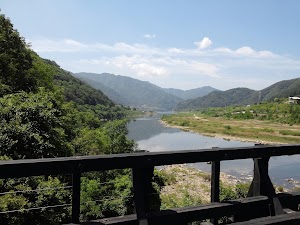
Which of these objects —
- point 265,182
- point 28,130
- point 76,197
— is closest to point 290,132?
point 28,130

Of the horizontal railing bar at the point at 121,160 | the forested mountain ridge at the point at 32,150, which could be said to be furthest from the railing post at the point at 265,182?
the forested mountain ridge at the point at 32,150

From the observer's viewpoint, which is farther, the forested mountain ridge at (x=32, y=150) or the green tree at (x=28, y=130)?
the green tree at (x=28, y=130)

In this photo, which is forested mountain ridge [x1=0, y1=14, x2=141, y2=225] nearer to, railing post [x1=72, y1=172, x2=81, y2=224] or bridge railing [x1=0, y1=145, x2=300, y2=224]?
railing post [x1=72, y1=172, x2=81, y2=224]

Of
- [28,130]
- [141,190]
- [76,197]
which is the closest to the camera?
[76,197]

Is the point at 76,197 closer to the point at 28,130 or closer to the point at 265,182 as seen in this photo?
the point at 265,182

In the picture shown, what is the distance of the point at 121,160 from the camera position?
12.2ft

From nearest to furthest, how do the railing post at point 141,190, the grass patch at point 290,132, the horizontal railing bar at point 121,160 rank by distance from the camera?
the horizontal railing bar at point 121,160
the railing post at point 141,190
the grass patch at point 290,132

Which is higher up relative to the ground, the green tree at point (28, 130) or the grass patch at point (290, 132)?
the green tree at point (28, 130)

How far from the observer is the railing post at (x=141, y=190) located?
386 centimetres

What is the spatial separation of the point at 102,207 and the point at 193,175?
2463 cm

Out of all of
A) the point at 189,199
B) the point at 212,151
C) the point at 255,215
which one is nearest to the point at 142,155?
the point at 212,151

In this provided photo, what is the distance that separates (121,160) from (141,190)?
497 mm

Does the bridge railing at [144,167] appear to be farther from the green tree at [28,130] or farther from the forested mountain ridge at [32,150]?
the green tree at [28,130]

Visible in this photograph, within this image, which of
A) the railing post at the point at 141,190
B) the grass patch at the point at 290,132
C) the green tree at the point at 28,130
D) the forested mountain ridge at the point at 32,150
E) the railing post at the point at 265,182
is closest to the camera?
the railing post at the point at 141,190
